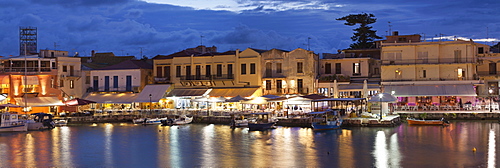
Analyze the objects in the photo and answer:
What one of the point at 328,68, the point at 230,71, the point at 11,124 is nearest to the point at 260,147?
the point at 11,124

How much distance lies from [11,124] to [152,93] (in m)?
15.8

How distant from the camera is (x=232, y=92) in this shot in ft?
189

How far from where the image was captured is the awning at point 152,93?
59.6 m

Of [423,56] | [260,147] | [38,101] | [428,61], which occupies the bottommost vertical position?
[260,147]

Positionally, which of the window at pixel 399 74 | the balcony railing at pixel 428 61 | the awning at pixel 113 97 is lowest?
the awning at pixel 113 97

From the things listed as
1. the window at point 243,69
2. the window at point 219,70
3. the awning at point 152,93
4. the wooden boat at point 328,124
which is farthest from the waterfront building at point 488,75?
the awning at point 152,93

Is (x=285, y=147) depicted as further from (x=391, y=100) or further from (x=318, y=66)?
(x=318, y=66)

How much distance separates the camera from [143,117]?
5647 cm

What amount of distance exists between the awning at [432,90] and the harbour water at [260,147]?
398 cm

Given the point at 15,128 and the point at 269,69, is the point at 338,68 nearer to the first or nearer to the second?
the point at 269,69

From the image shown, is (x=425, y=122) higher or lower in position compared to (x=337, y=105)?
lower

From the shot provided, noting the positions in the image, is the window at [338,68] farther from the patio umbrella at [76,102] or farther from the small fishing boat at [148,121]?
the patio umbrella at [76,102]

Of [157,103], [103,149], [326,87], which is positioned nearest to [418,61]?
[326,87]

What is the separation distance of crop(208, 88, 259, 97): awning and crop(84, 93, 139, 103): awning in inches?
333
